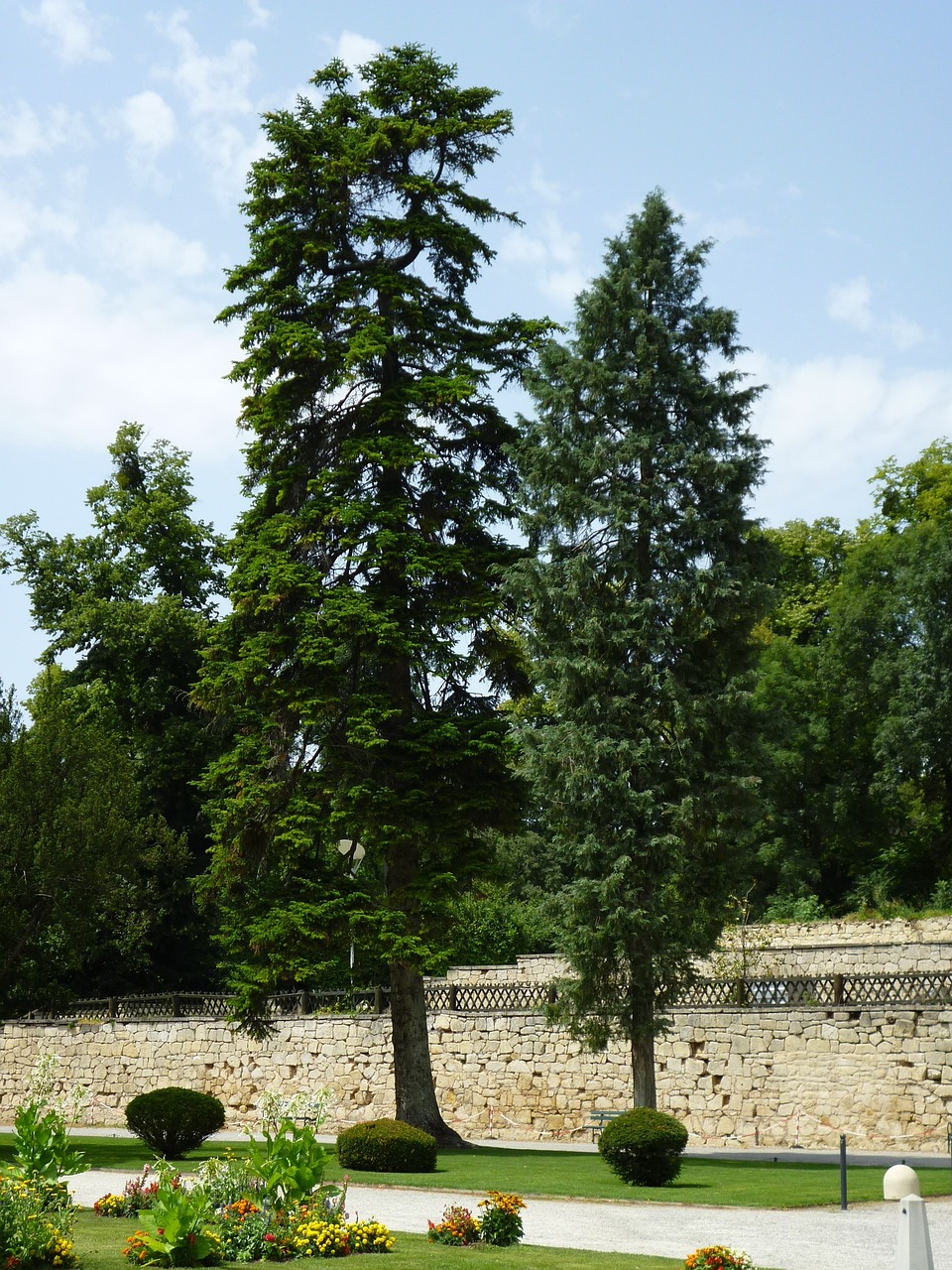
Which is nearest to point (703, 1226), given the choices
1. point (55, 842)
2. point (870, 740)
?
point (55, 842)

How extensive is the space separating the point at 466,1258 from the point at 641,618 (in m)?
11.8

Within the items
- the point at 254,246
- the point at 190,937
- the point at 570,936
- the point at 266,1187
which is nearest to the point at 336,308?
the point at 254,246

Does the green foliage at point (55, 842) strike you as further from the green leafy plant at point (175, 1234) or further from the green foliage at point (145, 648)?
the green leafy plant at point (175, 1234)

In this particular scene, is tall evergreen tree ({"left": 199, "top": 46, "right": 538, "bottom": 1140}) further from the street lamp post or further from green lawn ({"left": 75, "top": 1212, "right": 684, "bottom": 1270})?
green lawn ({"left": 75, "top": 1212, "right": 684, "bottom": 1270})

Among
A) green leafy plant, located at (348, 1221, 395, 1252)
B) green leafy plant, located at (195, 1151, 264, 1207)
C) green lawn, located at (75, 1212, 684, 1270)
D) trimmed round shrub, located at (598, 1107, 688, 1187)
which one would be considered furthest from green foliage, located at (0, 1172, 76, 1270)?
trimmed round shrub, located at (598, 1107, 688, 1187)

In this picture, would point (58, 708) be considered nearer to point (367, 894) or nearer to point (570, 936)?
point (367, 894)

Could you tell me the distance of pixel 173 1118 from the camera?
1894 cm

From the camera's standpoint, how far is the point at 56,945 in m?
27.1

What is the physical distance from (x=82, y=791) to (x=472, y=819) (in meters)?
8.35

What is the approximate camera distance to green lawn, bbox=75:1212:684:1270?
32.3 ft

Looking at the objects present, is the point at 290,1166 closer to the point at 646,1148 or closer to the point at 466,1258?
the point at 466,1258

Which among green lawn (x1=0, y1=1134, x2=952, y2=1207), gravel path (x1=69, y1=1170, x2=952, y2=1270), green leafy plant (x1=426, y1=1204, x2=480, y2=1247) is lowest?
green lawn (x1=0, y1=1134, x2=952, y2=1207)

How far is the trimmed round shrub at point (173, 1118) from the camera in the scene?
62.2 feet

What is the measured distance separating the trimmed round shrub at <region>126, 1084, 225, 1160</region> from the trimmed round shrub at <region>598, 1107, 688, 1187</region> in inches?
243
